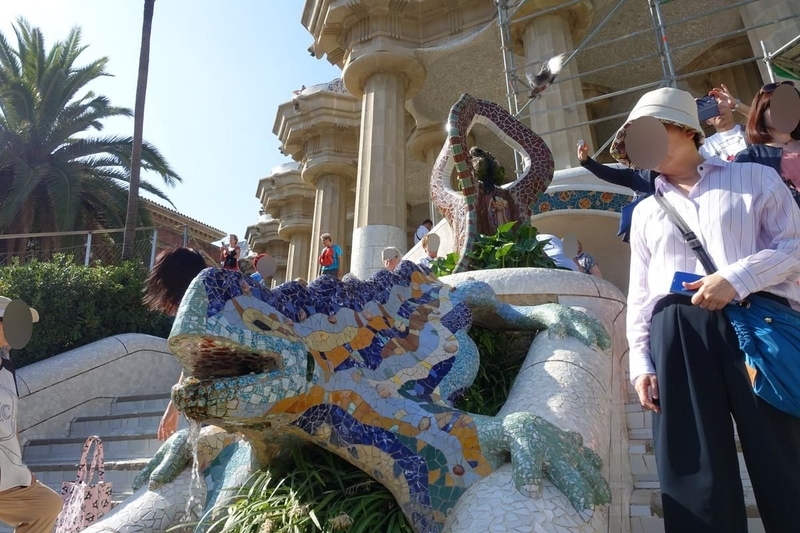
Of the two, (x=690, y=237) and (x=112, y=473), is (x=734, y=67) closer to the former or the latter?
(x=690, y=237)

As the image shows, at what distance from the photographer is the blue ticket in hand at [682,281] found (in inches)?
66.5

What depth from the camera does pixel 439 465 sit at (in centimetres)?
195

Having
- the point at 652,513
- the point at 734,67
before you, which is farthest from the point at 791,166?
the point at 734,67

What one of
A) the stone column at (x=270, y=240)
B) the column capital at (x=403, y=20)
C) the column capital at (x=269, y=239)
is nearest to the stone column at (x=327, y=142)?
the column capital at (x=403, y=20)

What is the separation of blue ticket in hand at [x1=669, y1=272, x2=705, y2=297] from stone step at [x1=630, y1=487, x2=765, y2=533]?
0.98 metres

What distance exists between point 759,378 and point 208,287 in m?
1.50

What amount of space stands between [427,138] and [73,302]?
10.9 m

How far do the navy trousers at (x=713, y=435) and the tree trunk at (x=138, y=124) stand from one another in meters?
10.5

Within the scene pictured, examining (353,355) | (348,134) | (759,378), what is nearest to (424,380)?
(353,355)

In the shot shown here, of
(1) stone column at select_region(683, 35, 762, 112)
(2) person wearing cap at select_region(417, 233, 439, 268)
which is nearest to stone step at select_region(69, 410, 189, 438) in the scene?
(2) person wearing cap at select_region(417, 233, 439, 268)

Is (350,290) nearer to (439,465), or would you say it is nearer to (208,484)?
(439,465)

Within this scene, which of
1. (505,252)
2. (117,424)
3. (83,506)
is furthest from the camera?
(117,424)

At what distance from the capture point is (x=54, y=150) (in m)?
14.9

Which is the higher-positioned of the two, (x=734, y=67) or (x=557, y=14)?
(x=734, y=67)
